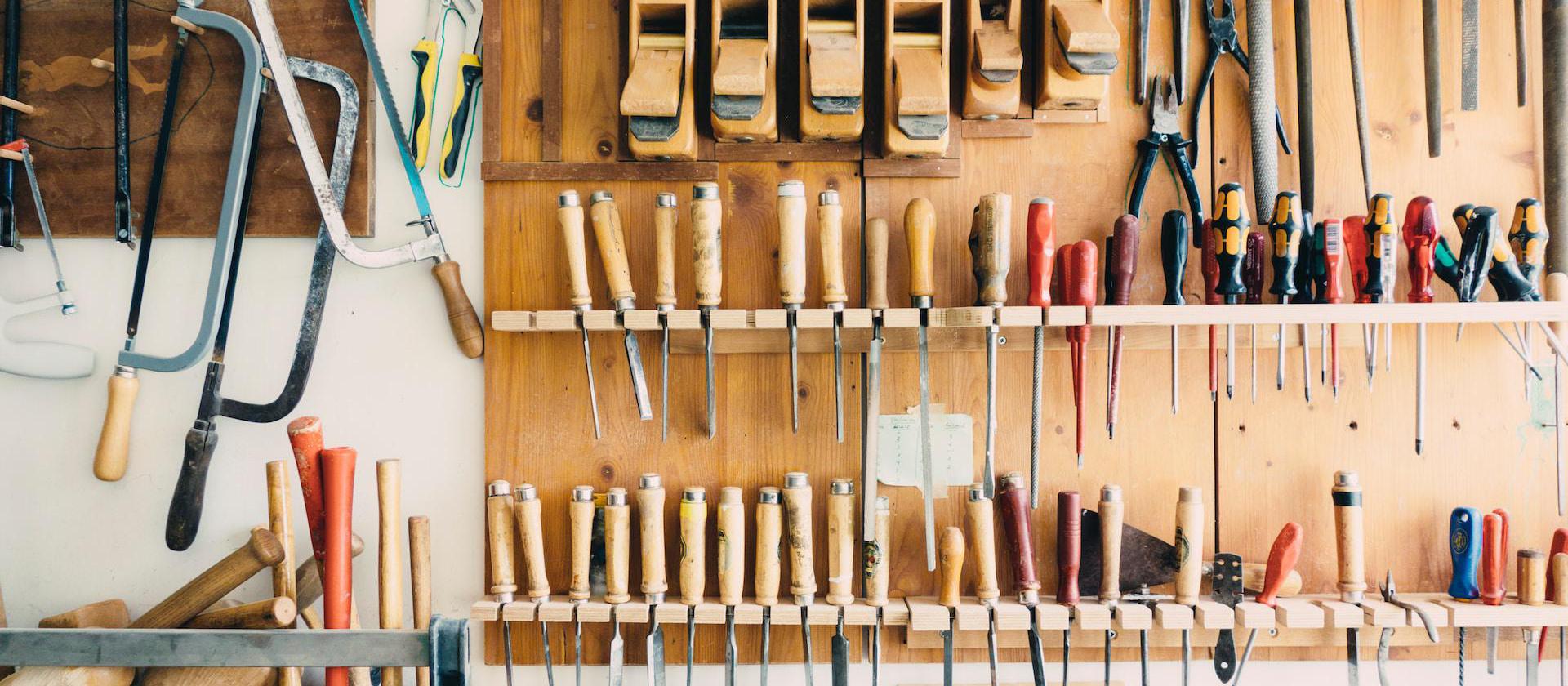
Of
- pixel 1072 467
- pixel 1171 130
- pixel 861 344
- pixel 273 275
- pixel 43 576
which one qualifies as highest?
pixel 1171 130

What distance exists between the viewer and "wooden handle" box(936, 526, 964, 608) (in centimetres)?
164

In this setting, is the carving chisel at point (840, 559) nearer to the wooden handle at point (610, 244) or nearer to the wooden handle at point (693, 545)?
the wooden handle at point (693, 545)

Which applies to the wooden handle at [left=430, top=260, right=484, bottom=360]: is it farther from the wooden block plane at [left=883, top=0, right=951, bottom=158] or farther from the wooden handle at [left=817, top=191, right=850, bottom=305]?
the wooden block plane at [left=883, top=0, right=951, bottom=158]

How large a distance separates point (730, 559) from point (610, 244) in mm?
609

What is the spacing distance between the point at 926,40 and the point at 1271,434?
3.31ft

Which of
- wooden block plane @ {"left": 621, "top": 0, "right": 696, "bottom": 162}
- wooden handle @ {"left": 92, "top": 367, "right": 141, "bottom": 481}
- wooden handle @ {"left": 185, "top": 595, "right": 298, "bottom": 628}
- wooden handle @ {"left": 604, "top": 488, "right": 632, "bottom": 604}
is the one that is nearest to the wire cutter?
wooden block plane @ {"left": 621, "top": 0, "right": 696, "bottom": 162}

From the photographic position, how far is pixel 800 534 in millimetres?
1653

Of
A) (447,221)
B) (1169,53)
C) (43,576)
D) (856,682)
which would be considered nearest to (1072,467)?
(856,682)

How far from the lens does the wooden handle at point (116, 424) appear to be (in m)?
1.76

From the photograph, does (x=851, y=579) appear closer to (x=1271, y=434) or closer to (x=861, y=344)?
(x=861, y=344)

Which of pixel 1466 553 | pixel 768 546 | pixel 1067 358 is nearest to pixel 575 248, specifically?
pixel 768 546

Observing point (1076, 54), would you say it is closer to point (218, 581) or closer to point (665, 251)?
point (665, 251)

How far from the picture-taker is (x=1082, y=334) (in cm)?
161

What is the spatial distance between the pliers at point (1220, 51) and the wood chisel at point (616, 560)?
128 centimetres
